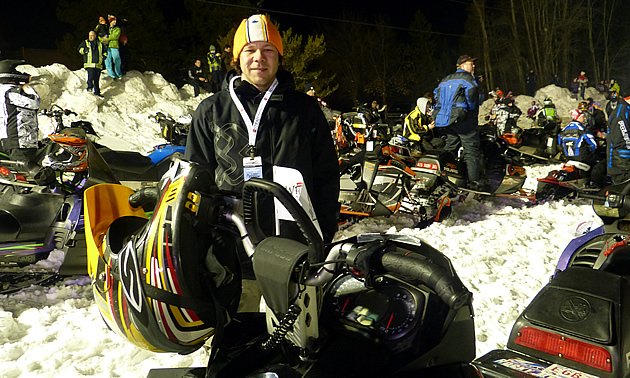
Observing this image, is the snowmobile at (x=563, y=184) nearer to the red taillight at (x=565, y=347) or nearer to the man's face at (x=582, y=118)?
the man's face at (x=582, y=118)

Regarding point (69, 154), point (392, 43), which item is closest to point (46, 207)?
point (69, 154)

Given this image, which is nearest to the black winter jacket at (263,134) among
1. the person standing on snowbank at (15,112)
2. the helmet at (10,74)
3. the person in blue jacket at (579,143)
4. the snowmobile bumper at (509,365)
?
the snowmobile bumper at (509,365)

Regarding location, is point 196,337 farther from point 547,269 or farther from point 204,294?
point 547,269

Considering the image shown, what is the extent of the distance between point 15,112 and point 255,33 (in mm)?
5432

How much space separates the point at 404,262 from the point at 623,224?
2470 mm

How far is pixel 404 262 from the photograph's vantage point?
1062mm

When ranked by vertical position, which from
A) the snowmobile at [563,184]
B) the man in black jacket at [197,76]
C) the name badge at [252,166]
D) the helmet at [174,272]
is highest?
the man in black jacket at [197,76]

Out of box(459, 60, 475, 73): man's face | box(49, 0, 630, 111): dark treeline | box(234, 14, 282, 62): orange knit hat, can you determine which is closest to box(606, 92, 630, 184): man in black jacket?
box(459, 60, 475, 73): man's face

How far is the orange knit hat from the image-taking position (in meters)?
2.15

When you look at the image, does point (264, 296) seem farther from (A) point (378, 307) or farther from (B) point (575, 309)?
(B) point (575, 309)

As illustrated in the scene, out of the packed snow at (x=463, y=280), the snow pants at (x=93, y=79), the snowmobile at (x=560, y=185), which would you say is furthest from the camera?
the snow pants at (x=93, y=79)

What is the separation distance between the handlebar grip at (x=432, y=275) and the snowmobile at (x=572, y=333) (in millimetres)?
817

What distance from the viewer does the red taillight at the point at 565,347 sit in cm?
175

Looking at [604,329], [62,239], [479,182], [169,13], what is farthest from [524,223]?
[169,13]
